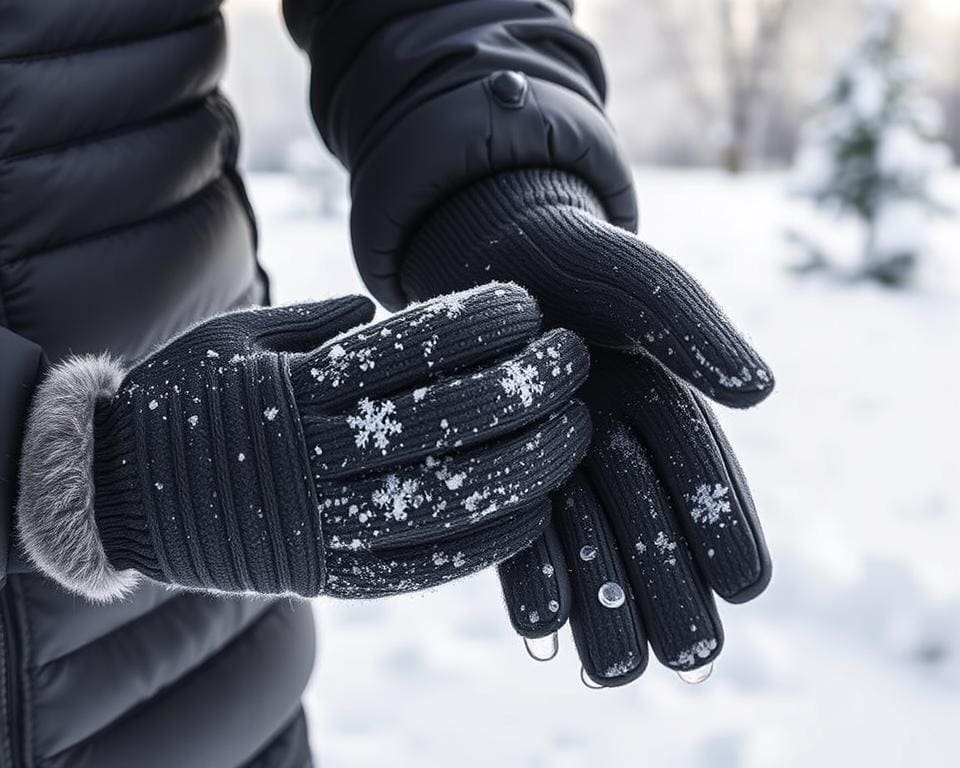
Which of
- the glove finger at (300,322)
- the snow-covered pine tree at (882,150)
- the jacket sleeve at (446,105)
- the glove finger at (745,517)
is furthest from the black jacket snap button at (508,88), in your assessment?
the snow-covered pine tree at (882,150)

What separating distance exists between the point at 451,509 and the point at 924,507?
2.46 meters

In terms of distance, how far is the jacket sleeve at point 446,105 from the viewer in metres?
1.07

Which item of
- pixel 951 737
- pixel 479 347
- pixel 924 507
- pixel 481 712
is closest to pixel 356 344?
pixel 479 347

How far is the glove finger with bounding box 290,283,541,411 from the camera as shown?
0.78 metres

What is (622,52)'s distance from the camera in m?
15.6

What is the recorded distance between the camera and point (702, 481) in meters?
0.86

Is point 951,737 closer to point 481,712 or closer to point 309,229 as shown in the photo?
point 481,712

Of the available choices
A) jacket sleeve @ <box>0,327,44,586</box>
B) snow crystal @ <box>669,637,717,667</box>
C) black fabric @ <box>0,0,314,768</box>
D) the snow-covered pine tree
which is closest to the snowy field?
black fabric @ <box>0,0,314,768</box>

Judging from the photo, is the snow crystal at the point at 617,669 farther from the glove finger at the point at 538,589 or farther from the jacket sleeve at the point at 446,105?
the jacket sleeve at the point at 446,105

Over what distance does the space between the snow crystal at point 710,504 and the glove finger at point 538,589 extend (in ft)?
0.42

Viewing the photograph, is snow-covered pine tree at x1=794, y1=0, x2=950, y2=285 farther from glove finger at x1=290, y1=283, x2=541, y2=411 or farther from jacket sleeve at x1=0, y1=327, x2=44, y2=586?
jacket sleeve at x1=0, y1=327, x2=44, y2=586

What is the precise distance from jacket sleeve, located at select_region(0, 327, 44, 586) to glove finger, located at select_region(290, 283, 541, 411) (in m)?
0.21

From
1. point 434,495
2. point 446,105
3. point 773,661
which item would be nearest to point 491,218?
point 446,105

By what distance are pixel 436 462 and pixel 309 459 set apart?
100 millimetres
